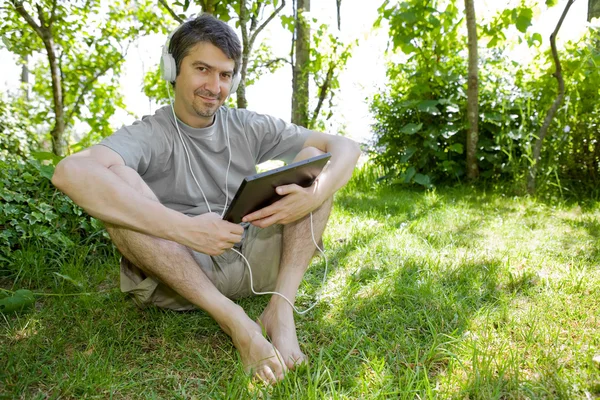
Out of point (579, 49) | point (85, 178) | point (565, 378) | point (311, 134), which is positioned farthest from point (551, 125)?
point (85, 178)

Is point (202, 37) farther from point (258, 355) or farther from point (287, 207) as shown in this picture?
point (258, 355)

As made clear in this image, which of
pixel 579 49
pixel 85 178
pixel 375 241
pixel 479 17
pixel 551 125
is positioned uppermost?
pixel 479 17

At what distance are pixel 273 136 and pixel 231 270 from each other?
718mm

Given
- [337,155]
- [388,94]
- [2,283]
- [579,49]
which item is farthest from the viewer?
[388,94]

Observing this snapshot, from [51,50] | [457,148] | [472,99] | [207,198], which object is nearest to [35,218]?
[207,198]

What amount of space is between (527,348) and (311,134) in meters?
1.36

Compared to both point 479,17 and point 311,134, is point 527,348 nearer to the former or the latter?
point 311,134

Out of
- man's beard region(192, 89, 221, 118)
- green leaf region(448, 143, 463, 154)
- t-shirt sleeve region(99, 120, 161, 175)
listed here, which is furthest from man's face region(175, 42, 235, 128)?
green leaf region(448, 143, 463, 154)

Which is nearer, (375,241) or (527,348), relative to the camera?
(527,348)

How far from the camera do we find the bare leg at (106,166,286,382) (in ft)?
5.95

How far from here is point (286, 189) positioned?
6.26 ft

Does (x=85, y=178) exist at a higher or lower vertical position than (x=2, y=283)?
higher

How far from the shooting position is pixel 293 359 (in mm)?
1804

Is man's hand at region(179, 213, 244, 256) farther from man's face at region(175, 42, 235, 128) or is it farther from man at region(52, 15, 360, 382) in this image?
man's face at region(175, 42, 235, 128)
